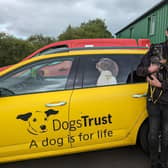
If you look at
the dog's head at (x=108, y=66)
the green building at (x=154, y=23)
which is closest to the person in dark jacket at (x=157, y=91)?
the dog's head at (x=108, y=66)

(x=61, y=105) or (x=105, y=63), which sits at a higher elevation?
A: (x=105, y=63)

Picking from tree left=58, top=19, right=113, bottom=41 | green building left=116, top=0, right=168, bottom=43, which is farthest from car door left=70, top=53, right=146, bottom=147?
tree left=58, top=19, right=113, bottom=41

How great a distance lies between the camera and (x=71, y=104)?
2.79 meters

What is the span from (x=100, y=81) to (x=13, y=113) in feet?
3.88

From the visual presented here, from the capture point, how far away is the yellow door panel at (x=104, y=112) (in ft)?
9.29

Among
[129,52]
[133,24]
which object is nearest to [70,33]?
[133,24]

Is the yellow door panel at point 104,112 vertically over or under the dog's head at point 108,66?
under

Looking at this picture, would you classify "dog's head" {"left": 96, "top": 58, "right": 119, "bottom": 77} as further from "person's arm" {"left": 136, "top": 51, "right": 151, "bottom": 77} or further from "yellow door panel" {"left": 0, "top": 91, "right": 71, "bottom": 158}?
"yellow door panel" {"left": 0, "top": 91, "right": 71, "bottom": 158}

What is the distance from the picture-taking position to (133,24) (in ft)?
64.3

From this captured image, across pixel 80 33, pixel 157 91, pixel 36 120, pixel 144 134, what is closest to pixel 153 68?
pixel 157 91

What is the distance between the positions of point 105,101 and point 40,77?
0.91 meters

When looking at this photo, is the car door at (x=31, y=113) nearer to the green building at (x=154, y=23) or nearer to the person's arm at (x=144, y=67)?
the person's arm at (x=144, y=67)

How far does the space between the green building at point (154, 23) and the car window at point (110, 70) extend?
931 cm

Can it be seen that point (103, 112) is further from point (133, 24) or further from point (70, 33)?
point (70, 33)
